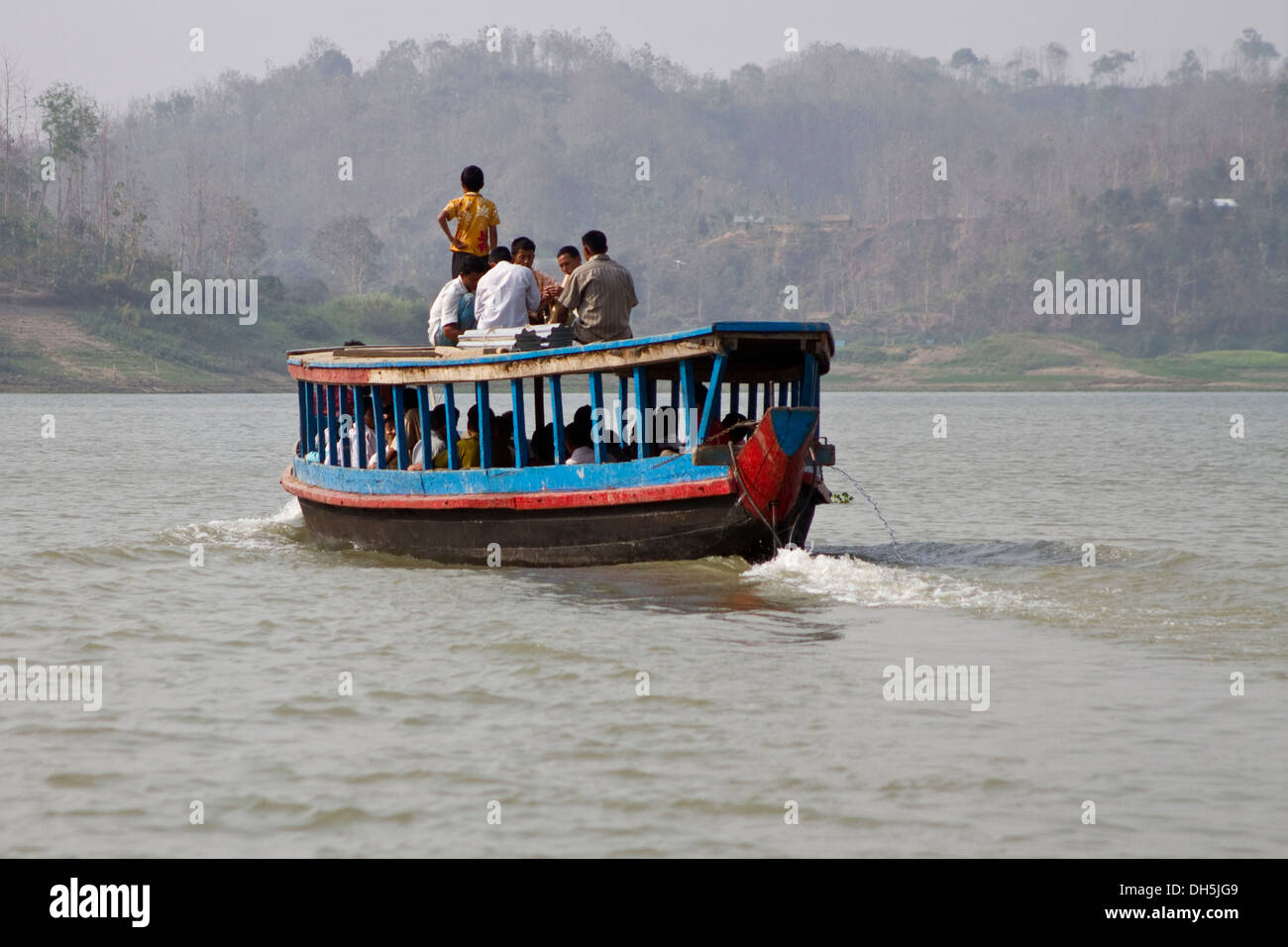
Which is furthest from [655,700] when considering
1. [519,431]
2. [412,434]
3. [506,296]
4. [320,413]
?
[320,413]

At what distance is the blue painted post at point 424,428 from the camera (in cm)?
1341

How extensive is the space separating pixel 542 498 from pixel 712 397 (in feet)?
5.81

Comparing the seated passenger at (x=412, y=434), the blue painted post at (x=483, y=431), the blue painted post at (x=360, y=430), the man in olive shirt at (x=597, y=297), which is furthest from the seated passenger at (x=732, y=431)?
the blue painted post at (x=360, y=430)

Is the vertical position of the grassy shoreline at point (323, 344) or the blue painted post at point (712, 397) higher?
the blue painted post at point (712, 397)

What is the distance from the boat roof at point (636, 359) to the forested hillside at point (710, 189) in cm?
6858

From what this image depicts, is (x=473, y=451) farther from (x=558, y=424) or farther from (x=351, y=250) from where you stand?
(x=351, y=250)

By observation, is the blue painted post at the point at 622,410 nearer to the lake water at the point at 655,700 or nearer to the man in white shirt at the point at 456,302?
the lake water at the point at 655,700

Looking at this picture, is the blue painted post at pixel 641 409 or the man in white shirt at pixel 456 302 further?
the man in white shirt at pixel 456 302

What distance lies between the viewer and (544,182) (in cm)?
15525

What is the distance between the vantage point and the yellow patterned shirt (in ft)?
46.2

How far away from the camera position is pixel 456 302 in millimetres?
13898
